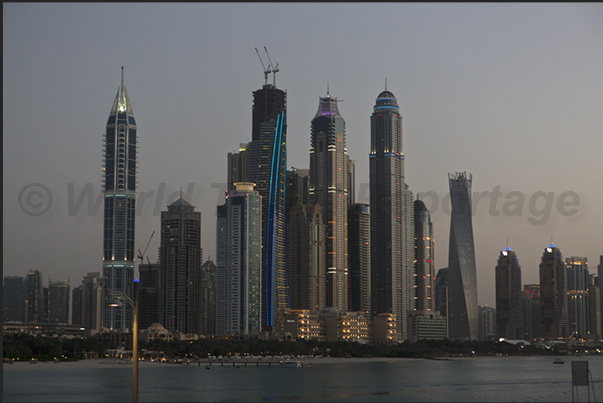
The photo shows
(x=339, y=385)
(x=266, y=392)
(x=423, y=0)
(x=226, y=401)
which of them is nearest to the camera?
(x=423, y=0)

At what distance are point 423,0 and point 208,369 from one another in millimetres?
135406

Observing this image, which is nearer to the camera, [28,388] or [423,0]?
[423,0]

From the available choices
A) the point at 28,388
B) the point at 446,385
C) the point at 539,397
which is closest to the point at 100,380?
the point at 28,388

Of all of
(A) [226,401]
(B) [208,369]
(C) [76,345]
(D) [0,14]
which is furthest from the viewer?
(C) [76,345]

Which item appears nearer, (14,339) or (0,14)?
(0,14)

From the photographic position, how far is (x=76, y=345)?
17462 centimetres

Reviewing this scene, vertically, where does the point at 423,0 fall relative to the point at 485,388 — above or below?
above

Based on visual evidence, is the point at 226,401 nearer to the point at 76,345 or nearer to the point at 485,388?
the point at 485,388

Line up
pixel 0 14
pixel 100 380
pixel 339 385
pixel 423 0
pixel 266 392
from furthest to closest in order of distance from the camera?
pixel 100 380 → pixel 339 385 → pixel 266 392 → pixel 0 14 → pixel 423 0

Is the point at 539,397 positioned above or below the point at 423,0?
below

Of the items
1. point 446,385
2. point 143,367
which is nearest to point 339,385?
point 446,385

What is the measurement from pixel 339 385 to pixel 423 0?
273ft

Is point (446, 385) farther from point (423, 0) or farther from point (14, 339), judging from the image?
point (14, 339)

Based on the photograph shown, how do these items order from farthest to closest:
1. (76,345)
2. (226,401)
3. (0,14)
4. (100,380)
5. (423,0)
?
(76,345), (100,380), (226,401), (0,14), (423,0)
